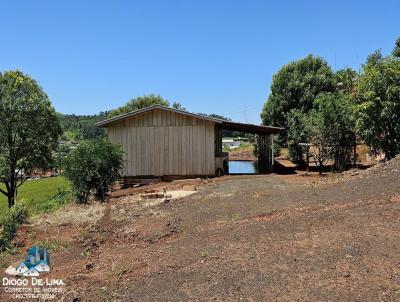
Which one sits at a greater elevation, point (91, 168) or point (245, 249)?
point (91, 168)

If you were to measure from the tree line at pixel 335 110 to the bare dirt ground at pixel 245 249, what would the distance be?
242 inches

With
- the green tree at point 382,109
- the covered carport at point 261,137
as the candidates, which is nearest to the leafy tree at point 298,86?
the covered carport at point 261,137

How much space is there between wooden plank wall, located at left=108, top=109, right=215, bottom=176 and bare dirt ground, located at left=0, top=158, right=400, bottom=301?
8.36m

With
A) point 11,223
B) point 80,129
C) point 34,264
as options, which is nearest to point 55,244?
point 34,264

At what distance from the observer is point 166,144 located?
1903 centimetres

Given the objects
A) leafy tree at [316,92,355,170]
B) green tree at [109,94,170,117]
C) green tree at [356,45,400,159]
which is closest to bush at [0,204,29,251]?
green tree at [356,45,400,159]

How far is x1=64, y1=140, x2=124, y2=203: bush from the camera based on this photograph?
1312 cm

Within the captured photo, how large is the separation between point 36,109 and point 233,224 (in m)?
15.4

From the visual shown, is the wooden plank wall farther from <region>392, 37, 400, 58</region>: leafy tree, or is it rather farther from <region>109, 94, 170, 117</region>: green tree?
<region>109, 94, 170, 117</region>: green tree

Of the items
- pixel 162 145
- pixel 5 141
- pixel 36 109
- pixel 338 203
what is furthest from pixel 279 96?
pixel 338 203

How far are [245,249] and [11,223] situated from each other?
21.0ft

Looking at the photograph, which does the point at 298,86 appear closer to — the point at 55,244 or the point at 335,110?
the point at 335,110

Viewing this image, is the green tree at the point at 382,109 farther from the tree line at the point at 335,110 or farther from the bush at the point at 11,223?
the bush at the point at 11,223

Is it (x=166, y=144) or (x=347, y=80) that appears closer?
(x=166, y=144)
